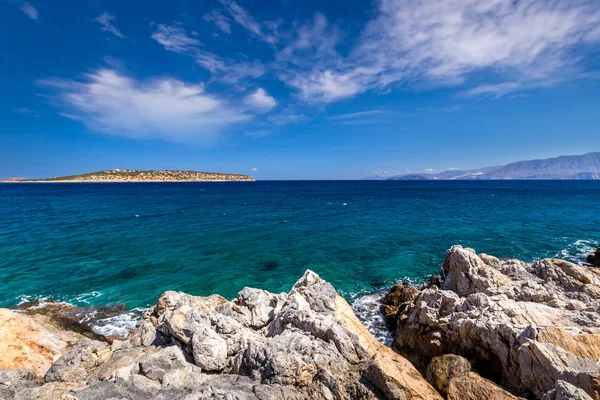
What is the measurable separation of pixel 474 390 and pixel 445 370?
1.22m

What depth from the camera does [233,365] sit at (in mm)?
8906

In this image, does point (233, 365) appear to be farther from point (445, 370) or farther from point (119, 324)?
point (119, 324)

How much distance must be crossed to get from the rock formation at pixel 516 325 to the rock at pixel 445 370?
51 centimetres

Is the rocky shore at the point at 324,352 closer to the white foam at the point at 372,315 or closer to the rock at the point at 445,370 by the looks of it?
the rock at the point at 445,370

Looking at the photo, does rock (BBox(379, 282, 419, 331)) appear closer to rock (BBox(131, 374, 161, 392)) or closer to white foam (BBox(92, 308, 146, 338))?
rock (BBox(131, 374, 161, 392))

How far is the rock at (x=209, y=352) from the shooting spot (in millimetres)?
8930

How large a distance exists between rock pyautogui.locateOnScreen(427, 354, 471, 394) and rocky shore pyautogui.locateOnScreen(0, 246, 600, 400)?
0.03 meters

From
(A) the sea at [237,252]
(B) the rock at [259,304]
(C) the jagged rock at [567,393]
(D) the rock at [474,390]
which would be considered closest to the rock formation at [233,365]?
(B) the rock at [259,304]

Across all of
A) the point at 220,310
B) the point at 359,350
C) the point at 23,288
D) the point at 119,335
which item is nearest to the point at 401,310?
the point at 359,350

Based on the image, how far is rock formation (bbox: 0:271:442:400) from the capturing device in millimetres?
7445

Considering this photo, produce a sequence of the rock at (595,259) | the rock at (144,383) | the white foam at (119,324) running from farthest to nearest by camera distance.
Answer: the rock at (595,259) → the white foam at (119,324) → the rock at (144,383)

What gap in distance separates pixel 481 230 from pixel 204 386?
134 ft

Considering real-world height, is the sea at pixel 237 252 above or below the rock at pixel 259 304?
below

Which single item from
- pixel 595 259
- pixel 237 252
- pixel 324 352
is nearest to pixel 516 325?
pixel 324 352
